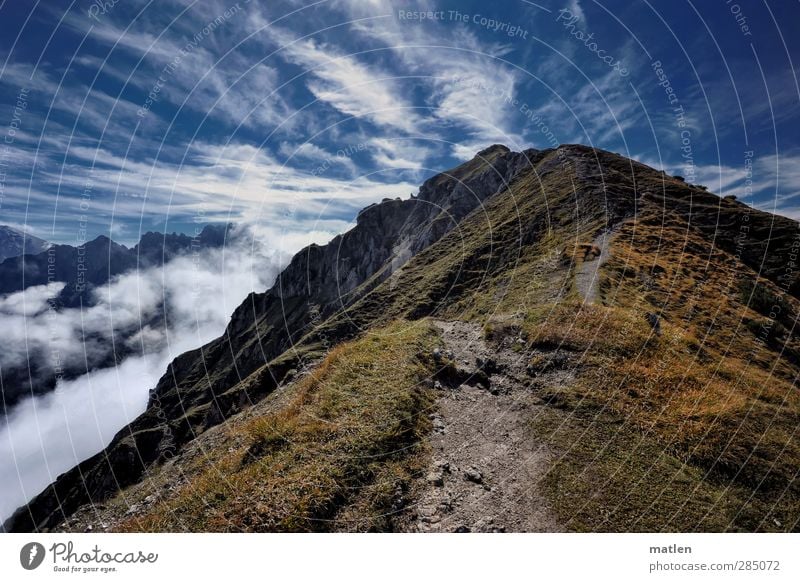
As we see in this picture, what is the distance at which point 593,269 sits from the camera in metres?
39.3

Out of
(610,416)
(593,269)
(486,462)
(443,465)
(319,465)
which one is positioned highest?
(593,269)

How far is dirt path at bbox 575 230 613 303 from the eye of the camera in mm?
33375

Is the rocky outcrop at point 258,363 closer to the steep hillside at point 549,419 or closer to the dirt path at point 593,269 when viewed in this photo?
the steep hillside at point 549,419

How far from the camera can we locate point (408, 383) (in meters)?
20.9

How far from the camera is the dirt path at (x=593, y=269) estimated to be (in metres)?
33.4
